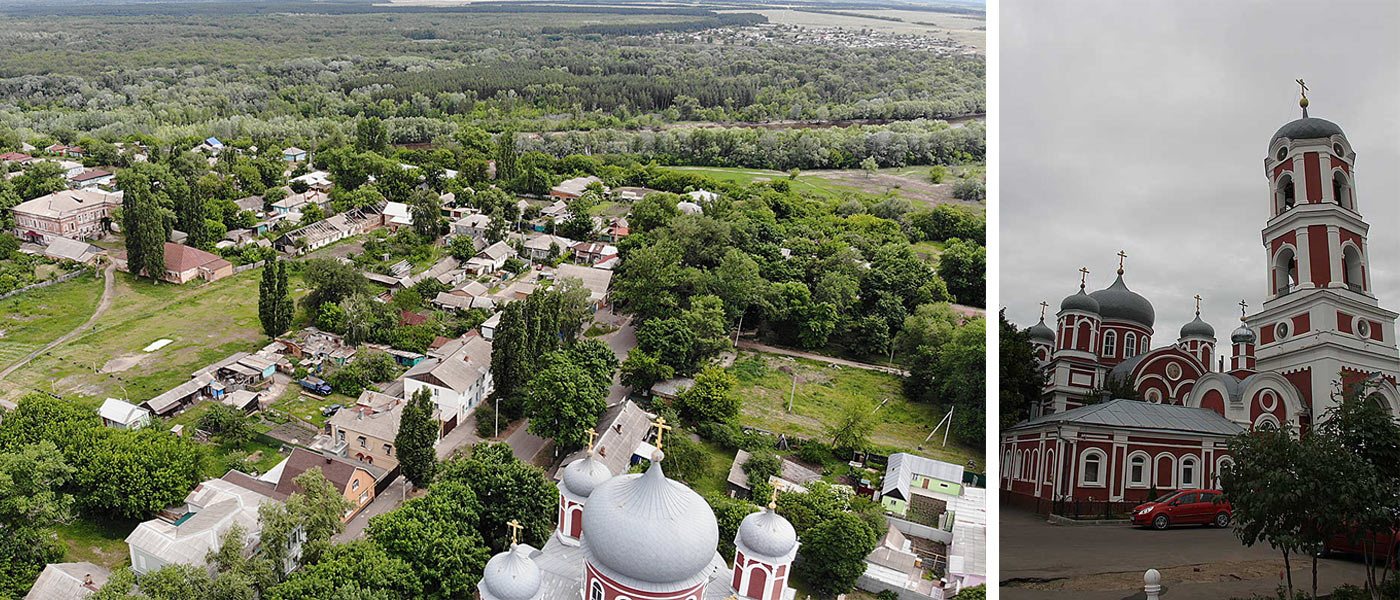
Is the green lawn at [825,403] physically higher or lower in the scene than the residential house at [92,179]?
lower

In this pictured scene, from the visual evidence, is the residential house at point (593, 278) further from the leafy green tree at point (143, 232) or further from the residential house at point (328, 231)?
the leafy green tree at point (143, 232)

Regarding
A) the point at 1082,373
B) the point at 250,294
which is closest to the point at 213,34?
the point at 250,294

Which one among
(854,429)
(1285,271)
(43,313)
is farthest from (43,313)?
(1285,271)

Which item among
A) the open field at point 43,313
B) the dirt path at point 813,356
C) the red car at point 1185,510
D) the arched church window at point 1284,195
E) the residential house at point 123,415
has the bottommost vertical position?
the residential house at point 123,415

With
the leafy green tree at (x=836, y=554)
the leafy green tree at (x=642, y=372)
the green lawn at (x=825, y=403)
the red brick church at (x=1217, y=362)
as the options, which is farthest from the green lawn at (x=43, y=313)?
the red brick church at (x=1217, y=362)

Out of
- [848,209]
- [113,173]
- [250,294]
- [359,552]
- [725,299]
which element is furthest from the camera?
[113,173]

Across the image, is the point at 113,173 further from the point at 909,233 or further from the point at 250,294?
the point at 909,233
